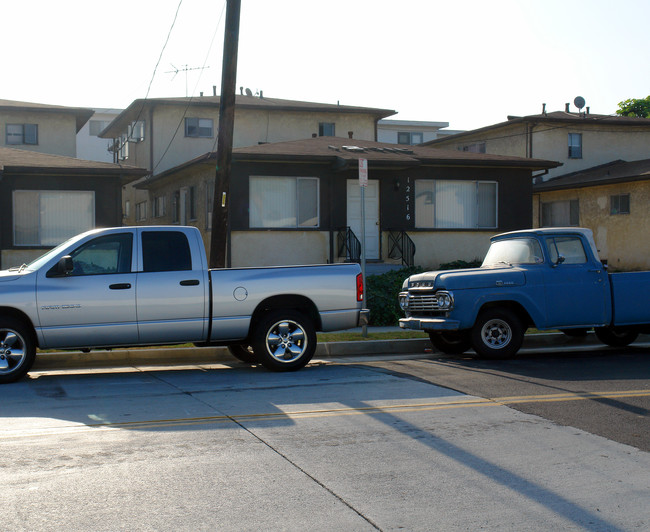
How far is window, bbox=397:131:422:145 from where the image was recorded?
56.4m

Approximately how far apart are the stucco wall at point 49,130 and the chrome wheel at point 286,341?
25557mm

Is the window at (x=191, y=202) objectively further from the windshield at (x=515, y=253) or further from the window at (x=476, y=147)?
the window at (x=476, y=147)

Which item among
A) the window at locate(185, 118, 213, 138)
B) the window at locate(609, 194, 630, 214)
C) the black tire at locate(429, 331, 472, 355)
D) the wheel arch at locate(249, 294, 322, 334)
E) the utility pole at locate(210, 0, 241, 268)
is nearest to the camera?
the wheel arch at locate(249, 294, 322, 334)

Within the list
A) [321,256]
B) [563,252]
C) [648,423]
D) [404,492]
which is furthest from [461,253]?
[404,492]

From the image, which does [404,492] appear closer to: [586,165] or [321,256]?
[321,256]

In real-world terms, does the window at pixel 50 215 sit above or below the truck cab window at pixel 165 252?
above

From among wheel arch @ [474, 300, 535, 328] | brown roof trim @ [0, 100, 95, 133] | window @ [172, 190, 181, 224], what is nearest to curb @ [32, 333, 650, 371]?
wheel arch @ [474, 300, 535, 328]

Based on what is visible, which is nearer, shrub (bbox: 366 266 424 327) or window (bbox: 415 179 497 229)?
shrub (bbox: 366 266 424 327)

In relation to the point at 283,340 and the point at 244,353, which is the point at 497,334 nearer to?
the point at 283,340

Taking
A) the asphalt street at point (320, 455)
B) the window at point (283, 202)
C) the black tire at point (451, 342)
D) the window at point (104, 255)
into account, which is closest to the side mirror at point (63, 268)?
the window at point (104, 255)

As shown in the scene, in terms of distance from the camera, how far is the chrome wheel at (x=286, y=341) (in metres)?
11.3

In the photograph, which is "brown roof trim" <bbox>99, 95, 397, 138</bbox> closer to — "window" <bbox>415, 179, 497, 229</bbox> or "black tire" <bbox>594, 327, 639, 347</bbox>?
"window" <bbox>415, 179, 497, 229</bbox>

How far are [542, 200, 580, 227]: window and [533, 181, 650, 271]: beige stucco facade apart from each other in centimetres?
27

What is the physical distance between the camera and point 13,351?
10359 millimetres
